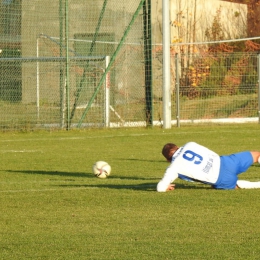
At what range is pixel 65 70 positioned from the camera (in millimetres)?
21953

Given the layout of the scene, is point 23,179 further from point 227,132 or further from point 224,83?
point 224,83

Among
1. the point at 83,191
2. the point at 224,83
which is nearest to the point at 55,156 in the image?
the point at 83,191

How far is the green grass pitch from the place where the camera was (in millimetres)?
6775

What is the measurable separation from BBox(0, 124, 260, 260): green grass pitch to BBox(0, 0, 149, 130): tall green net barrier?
6.38m

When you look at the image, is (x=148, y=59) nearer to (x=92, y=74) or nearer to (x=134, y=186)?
(x=92, y=74)

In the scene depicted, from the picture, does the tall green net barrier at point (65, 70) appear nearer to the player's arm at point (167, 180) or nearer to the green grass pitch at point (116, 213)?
the green grass pitch at point (116, 213)

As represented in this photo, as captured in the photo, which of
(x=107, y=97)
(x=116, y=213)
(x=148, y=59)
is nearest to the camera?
(x=116, y=213)

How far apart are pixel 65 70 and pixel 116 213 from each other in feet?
44.7

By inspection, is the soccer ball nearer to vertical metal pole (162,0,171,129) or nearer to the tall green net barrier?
the tall green net barrier

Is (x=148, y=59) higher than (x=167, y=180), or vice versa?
(x=148, y=59)

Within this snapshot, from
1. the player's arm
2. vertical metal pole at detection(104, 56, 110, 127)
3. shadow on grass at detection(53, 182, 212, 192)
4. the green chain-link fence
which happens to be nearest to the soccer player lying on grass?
the player's arm

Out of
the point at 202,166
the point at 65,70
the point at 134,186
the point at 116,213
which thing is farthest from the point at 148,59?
the point at 116,213

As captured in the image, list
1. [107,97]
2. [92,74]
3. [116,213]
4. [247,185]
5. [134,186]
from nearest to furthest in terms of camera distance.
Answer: [116,213]
[247,185]
[134,186]
[107,97]
[92,74]

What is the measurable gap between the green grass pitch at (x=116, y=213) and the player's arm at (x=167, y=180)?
0.35 ft
